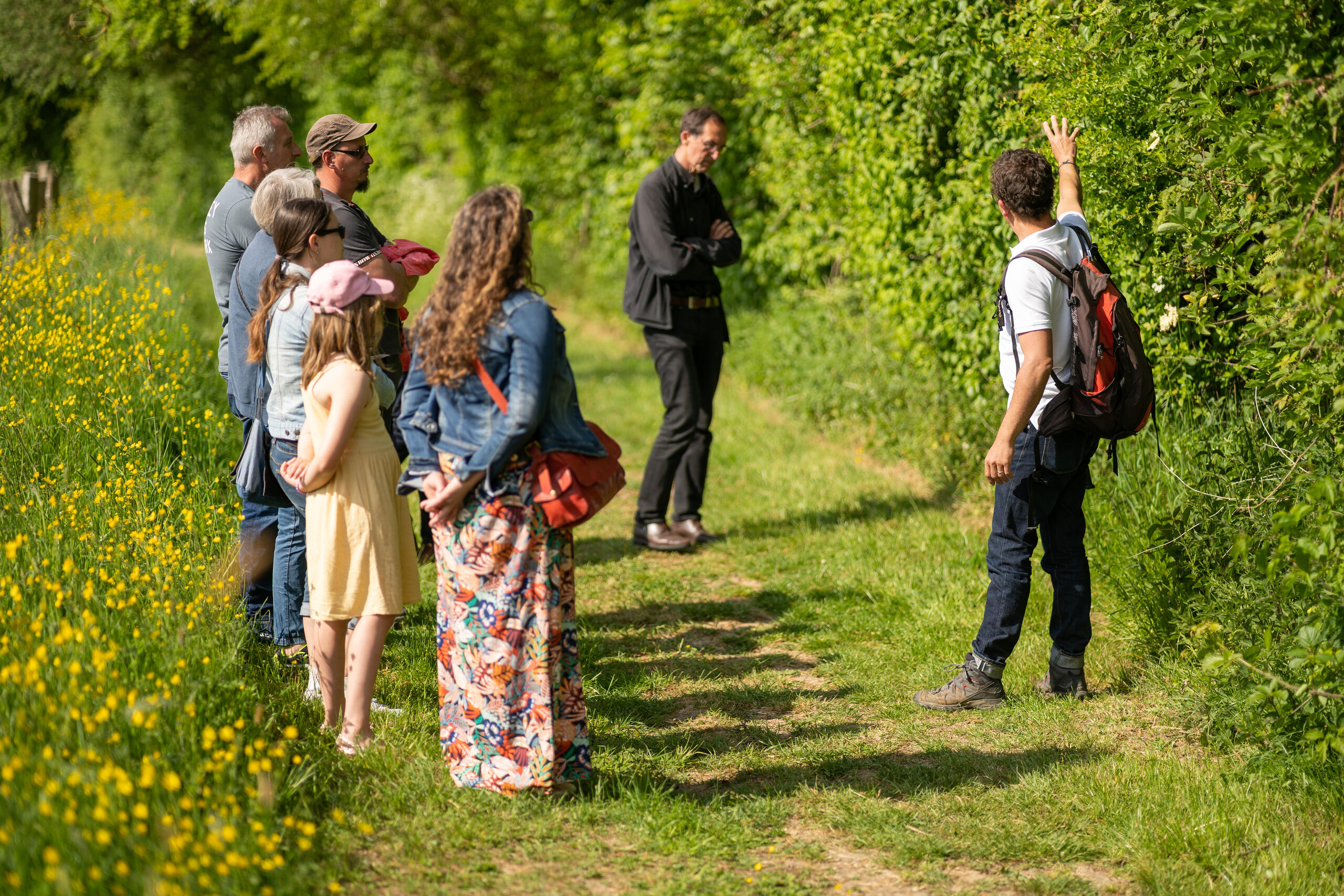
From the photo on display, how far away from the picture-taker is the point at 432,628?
187 inches

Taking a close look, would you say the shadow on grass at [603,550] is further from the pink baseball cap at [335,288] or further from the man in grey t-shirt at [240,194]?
the pink baseball cap at [335,288]

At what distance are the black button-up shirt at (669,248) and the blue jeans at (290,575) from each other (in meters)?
2.59

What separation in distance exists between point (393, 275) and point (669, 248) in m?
2.21

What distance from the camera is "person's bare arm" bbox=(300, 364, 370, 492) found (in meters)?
3.28

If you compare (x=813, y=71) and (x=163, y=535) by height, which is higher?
(x=813, y=71)

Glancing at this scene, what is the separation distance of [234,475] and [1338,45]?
3967mm

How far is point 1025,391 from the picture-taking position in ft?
12.3

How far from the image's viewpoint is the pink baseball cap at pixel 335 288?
330 cm

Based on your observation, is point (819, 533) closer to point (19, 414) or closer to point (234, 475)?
point (234, 475)

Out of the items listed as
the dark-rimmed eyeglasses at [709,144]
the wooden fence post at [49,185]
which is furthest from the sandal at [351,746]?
the wooden fence post at [49,185]

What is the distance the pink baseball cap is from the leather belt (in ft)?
9.67

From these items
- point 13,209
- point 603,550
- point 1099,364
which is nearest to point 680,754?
point 1099,364

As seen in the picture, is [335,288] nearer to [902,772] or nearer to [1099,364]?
[902,772]

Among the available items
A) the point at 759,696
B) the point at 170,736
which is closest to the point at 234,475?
the point at 170,736
